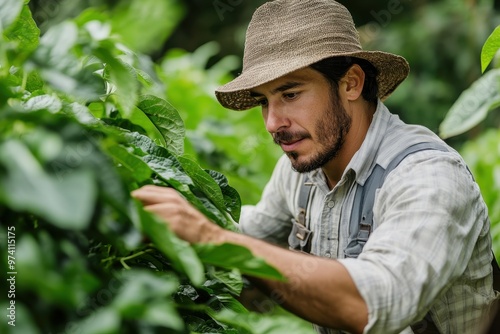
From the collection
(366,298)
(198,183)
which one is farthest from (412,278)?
(198,183)

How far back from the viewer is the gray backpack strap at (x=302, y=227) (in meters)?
2.47

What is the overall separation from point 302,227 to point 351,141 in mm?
324

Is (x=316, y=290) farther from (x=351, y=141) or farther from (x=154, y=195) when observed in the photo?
(x=351, y=141)

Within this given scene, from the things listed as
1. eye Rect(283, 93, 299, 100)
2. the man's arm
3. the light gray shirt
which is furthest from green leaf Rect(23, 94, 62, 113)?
eye Rect(283, 93, 299, 100)

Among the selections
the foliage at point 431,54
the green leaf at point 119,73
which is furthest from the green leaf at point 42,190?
the foliage at point 431,54

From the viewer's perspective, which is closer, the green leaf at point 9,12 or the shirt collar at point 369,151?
the green leaf at point 9,12

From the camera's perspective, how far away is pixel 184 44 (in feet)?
35.1

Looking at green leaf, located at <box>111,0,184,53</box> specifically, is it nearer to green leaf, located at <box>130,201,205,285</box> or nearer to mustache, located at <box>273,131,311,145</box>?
mustache, located at <box>273,131,311,145</box>

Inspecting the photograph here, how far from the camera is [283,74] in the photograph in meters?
2.11

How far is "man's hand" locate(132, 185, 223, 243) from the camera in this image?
1.36m

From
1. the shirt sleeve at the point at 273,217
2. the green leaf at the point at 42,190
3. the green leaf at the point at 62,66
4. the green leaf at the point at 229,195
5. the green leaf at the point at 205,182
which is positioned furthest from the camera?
the shirt sleeve at the point at 273,217

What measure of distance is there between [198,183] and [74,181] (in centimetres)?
66

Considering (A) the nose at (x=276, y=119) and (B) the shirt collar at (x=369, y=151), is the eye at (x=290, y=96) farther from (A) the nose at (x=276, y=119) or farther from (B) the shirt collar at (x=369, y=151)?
(B) the shirt collar at (x=369, y=151)

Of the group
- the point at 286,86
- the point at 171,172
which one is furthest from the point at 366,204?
the point at 171,172
